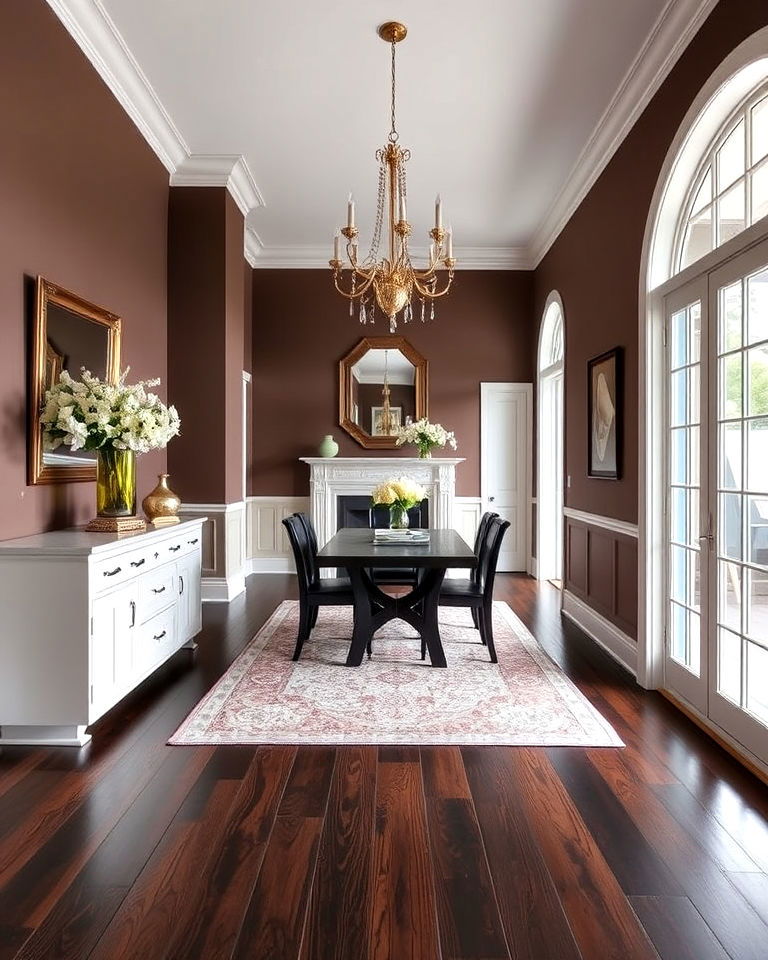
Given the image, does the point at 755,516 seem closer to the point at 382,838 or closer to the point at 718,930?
the point at 718,930

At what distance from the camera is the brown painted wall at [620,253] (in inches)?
129

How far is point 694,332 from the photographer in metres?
3.51

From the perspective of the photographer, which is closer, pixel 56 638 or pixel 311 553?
pixel 56 638

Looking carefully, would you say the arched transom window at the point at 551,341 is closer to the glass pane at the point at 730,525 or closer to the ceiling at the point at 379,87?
the ceiling at the point at 379,87

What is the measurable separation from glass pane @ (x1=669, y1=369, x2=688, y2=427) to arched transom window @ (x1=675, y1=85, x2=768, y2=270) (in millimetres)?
630

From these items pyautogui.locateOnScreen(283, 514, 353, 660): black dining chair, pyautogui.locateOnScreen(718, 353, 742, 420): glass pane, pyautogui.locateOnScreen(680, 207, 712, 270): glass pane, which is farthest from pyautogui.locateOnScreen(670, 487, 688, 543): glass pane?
pyautogui.locateOnScreen(283, 514, 353, 660): black dining chair

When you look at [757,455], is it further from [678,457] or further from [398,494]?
[398,494]

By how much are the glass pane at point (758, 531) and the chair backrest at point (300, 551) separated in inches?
97.7

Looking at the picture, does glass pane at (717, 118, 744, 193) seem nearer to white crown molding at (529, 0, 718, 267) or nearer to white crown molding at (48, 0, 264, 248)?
white crown molding at (529, 0, 718, 267)

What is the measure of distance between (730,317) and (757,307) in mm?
235

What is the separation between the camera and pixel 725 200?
3225mm

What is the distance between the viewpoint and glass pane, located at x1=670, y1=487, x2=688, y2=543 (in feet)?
12.0

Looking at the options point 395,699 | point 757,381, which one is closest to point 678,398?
point 757,381

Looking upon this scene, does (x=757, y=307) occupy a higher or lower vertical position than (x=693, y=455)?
higher
